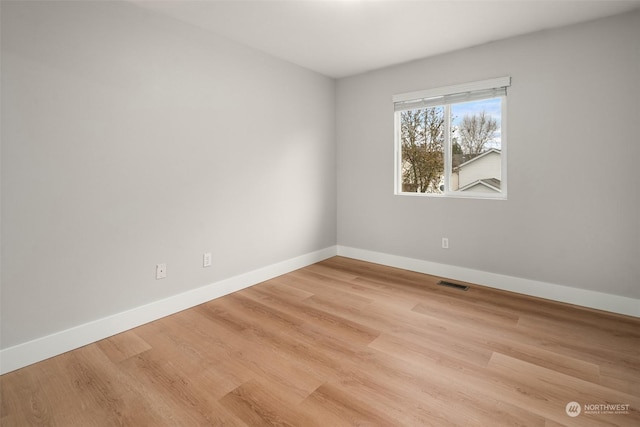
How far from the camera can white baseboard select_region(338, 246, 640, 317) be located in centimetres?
270

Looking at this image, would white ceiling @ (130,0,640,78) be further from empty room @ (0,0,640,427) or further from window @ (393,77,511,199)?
window @ (393,77,511,199)

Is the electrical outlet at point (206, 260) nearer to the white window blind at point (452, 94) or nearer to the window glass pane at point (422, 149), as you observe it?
the window glass pane at point (422, 149)

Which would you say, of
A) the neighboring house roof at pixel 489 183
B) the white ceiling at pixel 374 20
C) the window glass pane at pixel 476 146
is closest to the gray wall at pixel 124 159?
the white ceiling at pixel 374 20

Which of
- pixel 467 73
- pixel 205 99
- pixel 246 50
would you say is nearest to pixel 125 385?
pixel 205 99

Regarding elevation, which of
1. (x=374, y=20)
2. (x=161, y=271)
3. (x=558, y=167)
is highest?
(x=374, y=20)

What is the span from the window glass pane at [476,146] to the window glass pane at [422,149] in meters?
0.16

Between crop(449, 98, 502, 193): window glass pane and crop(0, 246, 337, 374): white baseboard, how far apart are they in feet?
7.87

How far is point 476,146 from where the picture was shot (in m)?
3.43

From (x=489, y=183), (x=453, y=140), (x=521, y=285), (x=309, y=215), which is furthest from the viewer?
(x=309, y=215)

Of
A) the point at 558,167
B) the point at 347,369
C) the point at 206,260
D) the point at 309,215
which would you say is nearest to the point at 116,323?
the point at 206,260

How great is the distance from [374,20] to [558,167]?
2141mm

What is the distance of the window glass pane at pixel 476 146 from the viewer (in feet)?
10.8

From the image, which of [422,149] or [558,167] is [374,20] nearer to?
[422,149]

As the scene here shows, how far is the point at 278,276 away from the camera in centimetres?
373
